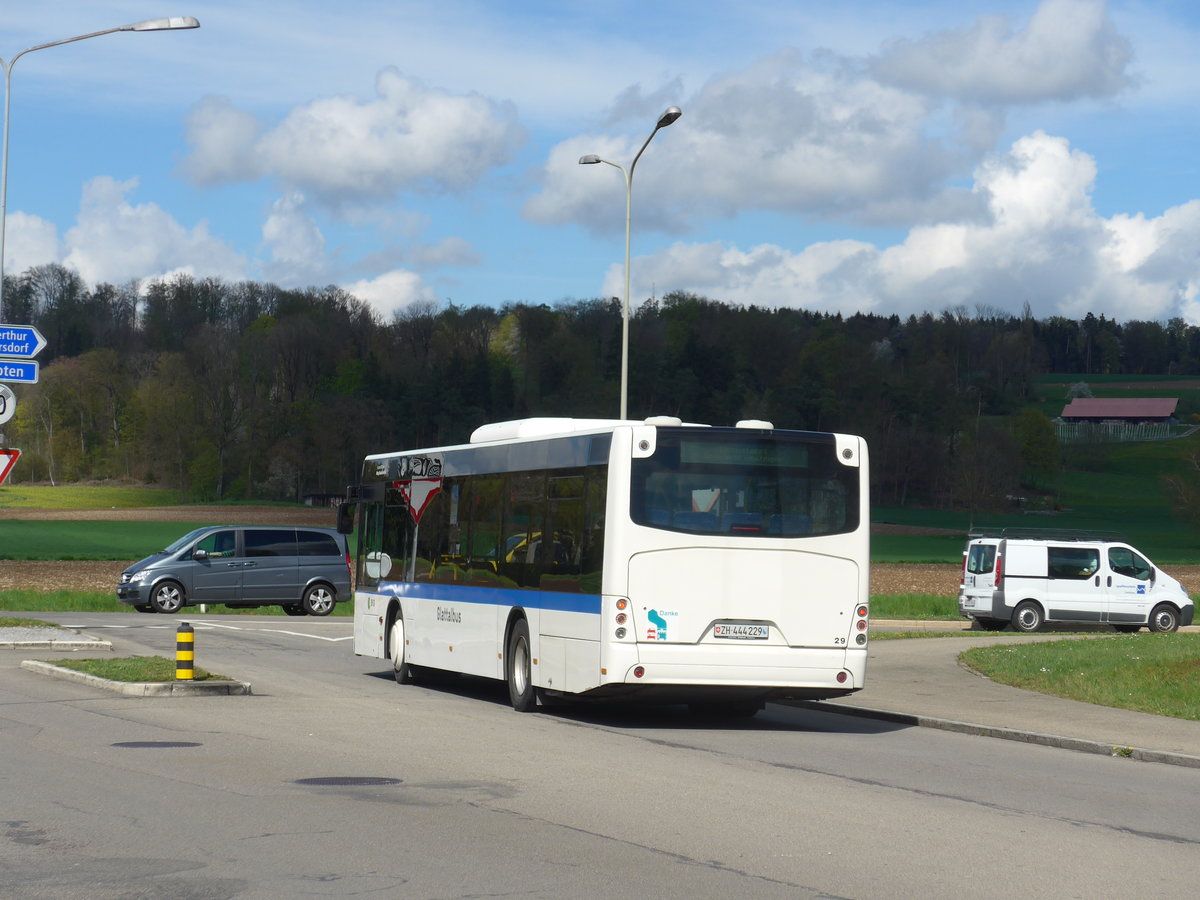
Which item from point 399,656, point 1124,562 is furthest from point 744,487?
point 1124,562

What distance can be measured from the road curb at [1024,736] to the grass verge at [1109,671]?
7.62 feet

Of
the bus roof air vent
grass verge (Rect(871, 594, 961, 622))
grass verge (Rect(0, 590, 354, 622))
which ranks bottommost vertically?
grass verge (Rect(0, 590, 354, 622))

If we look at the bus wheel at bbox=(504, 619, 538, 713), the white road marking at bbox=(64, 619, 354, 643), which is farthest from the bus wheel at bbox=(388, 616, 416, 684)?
the white road marking at bbox=(64, 619, 354, 643)

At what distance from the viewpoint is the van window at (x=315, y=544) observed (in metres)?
35.3

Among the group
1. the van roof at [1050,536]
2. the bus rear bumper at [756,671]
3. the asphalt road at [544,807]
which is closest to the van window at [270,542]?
the van roof at [1050,536]

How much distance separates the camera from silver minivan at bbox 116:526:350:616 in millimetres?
34094

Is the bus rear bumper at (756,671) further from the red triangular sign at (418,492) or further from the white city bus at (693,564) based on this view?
the red triangular sign at (418,492)

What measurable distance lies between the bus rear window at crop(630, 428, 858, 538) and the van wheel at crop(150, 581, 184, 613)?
72.0 feet

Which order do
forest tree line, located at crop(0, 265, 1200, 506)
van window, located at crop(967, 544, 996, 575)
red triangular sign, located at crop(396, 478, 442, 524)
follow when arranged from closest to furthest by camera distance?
red triangular sign, located at crop(396, 478, 442, 524) < van window, located at crop(967, 544, 996, 575) < forest tree line, located at crop(0, 265, 1200, 506)

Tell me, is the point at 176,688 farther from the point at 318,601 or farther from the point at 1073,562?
the point at 1073,562

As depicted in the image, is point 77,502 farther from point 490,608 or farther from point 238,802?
point 238,802

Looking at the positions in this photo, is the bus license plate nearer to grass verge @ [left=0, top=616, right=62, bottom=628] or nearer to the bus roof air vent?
the bus roof air vent

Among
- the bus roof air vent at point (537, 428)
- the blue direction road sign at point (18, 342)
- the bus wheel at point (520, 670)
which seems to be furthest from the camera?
the blue direction road sign at point (18, 342)

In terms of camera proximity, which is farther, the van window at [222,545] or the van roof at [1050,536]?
the van window at [222,545]
